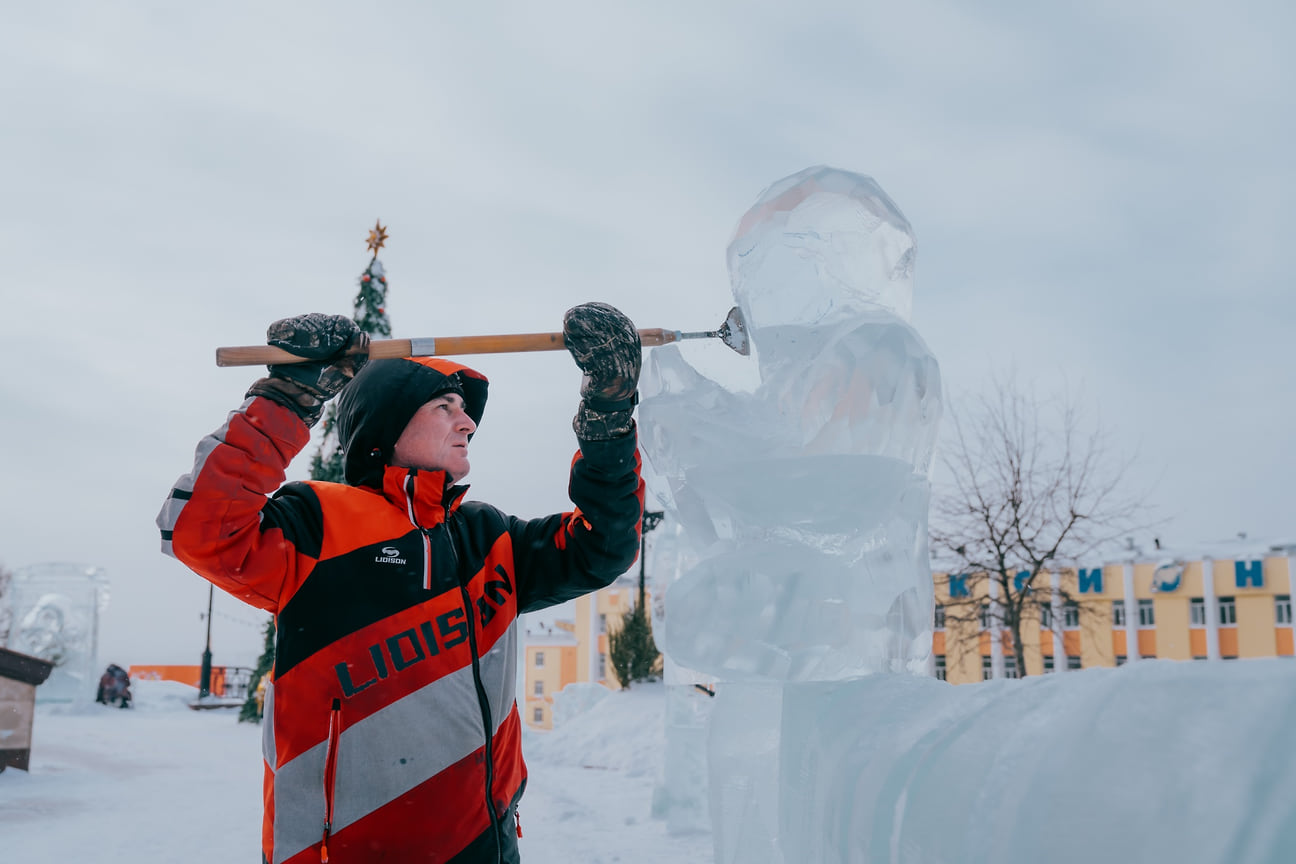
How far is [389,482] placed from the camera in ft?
7.23

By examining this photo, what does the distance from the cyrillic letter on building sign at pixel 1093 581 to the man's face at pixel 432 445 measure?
31.5m

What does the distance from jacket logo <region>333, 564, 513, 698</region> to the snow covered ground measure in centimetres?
365

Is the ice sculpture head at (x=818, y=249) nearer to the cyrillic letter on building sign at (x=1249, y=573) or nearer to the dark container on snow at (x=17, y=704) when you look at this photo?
the dark container on snow at (x=17, y=704)

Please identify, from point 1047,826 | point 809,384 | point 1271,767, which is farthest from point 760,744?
point 1271,767

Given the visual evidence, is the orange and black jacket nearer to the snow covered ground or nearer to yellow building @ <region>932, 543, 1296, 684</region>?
the snow covered ground

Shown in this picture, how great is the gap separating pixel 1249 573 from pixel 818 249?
30766 mm

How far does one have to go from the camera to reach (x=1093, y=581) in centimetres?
3036

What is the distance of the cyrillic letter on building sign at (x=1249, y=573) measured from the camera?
2716 cm

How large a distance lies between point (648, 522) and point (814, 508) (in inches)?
451

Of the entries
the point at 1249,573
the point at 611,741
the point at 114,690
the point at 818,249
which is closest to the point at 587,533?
the point at 818,249

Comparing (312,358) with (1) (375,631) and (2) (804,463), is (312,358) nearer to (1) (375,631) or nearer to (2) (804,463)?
(1) (375,631)

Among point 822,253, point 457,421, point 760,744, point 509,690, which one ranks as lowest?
point 760,744

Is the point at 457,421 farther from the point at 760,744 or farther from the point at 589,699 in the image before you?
the point at 589,699

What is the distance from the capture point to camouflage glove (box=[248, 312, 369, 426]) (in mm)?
1911
